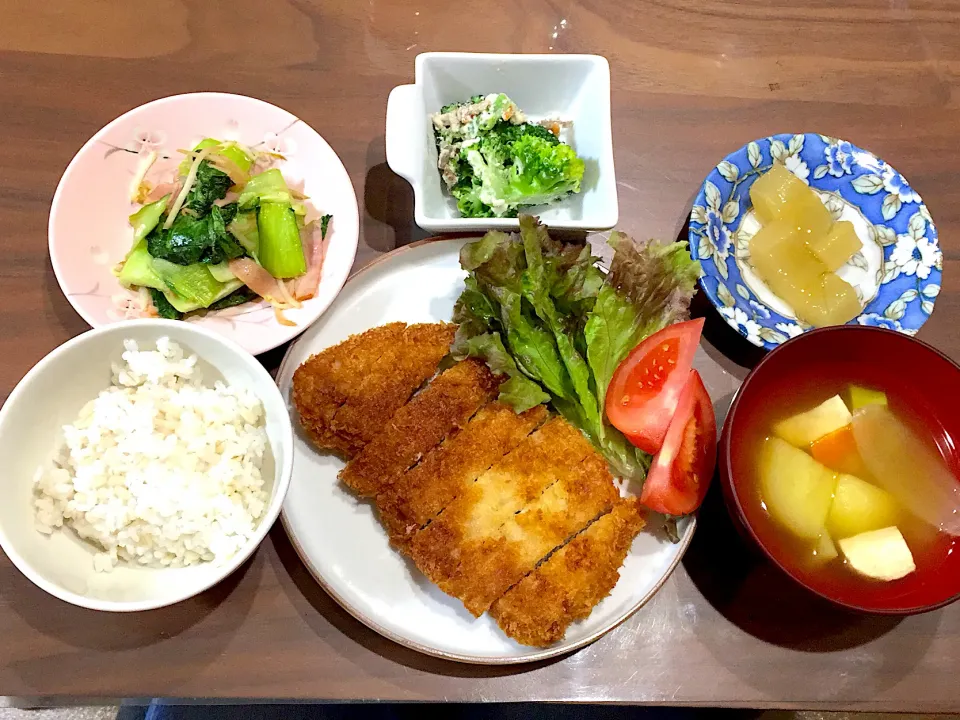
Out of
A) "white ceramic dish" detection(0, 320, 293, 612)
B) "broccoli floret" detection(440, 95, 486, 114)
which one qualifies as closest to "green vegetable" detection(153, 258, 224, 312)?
"white ceramic dish" detection(0, 320, 293, 612)

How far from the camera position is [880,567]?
59.5 inches

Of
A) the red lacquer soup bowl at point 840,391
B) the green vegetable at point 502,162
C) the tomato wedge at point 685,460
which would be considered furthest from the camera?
the green vegetable at point 502,162

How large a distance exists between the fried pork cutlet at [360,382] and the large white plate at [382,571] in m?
0.08

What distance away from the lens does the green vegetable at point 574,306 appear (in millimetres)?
1671

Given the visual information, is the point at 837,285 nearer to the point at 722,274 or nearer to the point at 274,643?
the point at 722,274

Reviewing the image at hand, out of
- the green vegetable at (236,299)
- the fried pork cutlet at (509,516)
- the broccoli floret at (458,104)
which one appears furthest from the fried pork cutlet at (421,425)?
the broccoli floret at (458,104)

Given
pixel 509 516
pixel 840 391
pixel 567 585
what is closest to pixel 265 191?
pixel 509 516

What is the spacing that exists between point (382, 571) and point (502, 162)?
1092 millimetres

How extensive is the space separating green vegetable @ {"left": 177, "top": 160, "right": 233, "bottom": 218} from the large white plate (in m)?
0.41

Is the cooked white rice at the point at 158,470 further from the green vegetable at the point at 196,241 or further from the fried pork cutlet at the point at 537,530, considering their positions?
the fried pork cutlet at the point at 537,530

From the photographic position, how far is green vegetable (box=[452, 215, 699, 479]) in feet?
5.48

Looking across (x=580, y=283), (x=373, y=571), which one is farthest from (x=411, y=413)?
(x=580, y=283)

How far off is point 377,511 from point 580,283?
757 mm

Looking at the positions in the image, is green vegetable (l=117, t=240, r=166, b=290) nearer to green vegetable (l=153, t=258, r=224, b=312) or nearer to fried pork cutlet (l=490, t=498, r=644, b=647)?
green vegetable (l=153, t=258, r=224, b=312)
